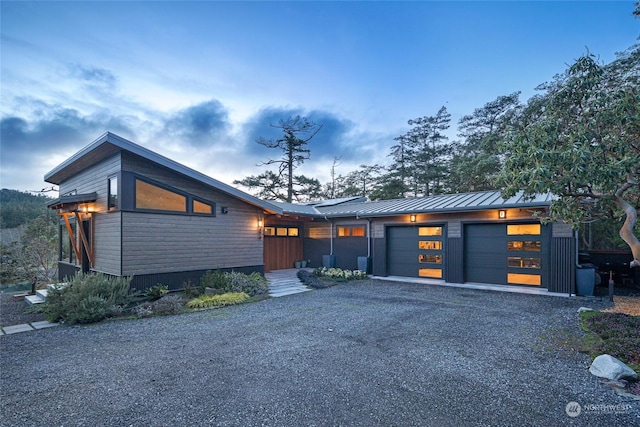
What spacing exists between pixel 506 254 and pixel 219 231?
8.85 meters

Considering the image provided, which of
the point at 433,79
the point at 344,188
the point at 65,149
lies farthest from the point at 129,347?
the point at 344,188

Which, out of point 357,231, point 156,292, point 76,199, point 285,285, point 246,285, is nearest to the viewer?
point 156,292

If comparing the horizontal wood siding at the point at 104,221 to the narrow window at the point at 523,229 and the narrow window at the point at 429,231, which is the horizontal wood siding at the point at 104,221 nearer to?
the narrow window at the point at 429,231

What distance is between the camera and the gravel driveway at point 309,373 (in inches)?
101

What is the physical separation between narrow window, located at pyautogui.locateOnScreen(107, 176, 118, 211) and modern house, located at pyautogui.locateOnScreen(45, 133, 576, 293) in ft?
0.09

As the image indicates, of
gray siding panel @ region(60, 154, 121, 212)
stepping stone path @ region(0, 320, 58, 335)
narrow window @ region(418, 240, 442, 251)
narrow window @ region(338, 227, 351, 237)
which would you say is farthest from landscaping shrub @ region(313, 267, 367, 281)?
stepping stone path @ region(0, 320, 58, 335)

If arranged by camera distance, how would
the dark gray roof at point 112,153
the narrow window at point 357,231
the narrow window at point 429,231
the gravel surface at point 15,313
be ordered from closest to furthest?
the gravel surface at point 15,313
the dark gray roof at point 112,153
the narrow window at point 429,231
the narrow window at point 357,231

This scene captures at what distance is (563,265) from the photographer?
7.93 meters

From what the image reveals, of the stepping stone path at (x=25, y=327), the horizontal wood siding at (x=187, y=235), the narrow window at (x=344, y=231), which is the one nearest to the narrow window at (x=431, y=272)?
the narrow window at (x=344, y=231)

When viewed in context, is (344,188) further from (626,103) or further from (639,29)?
(626,103)

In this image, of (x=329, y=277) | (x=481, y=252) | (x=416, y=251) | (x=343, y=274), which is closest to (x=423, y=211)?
(x=416, y=251)

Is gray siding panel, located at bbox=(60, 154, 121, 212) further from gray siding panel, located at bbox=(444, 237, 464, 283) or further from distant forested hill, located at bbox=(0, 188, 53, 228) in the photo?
distant forested hill, located at bbox=(0, 188, 53, 228)

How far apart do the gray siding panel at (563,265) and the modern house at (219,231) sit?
0.02 metres

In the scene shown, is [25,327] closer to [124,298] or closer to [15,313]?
[124,298]
